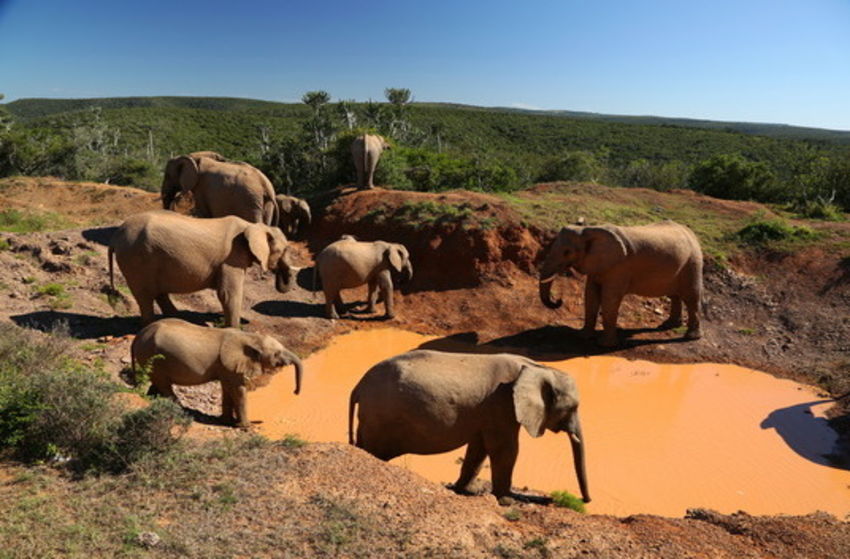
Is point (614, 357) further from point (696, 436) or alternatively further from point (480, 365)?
point (480, 365)

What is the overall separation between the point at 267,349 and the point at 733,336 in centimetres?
1141

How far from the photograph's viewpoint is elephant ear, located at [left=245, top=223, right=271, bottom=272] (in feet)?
33.7

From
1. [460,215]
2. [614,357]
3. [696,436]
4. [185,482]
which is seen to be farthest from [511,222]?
[185,482]

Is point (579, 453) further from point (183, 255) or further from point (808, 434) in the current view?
point (183, 255)

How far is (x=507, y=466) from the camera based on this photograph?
6191mm

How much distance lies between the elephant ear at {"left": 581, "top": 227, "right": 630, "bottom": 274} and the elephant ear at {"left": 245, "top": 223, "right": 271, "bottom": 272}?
6.82 metres

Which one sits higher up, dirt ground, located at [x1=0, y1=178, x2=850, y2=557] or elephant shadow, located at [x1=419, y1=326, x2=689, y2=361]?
dirt ground, located at [x1=0, y1=178, x2=850, y2=557]

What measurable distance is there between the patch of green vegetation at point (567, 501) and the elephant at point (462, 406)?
707 mm

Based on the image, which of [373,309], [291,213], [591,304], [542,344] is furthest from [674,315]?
[291,213]

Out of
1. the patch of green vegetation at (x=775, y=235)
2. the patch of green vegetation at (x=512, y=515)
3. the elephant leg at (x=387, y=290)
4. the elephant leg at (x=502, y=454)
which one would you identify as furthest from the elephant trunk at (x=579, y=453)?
the patch of green vegetation at (x=775, y=235)

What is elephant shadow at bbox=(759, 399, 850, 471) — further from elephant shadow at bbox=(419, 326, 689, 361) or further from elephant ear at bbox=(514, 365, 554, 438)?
elephant ear at bbox=(514, 365, 554, 438)

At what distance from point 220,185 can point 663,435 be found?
11592 mm

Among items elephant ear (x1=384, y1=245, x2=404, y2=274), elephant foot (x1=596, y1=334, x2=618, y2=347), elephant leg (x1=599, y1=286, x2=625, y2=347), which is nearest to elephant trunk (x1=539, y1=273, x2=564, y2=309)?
elephant leg (x1=599, y1=286, x2=625, y2=347)

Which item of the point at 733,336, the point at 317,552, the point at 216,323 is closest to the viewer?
the point at 317,552
